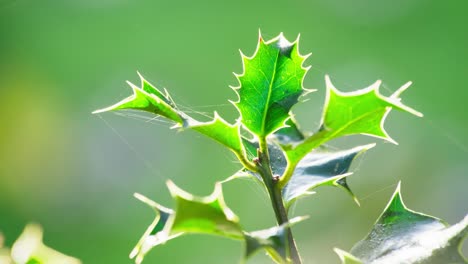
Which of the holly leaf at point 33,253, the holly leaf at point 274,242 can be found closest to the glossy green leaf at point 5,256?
the holly leaf at point 33,253

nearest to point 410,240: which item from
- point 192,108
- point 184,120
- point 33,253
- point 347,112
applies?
point 347,112

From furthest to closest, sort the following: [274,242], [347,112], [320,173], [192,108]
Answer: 1. [192,108]
2. [320,173]
3. [347,112]
4. [274,242]

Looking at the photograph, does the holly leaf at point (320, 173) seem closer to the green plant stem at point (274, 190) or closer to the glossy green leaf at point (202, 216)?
the green plant stem at point (274, 190)

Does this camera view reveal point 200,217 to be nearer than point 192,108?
Yes

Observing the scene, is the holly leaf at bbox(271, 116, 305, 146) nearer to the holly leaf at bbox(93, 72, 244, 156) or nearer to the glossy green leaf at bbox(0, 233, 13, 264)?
the holly leaf at bbox(93, 72, 244, 156)

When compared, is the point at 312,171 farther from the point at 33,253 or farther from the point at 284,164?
the point at 33,253

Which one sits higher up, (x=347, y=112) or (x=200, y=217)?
(x=347, y=112)
